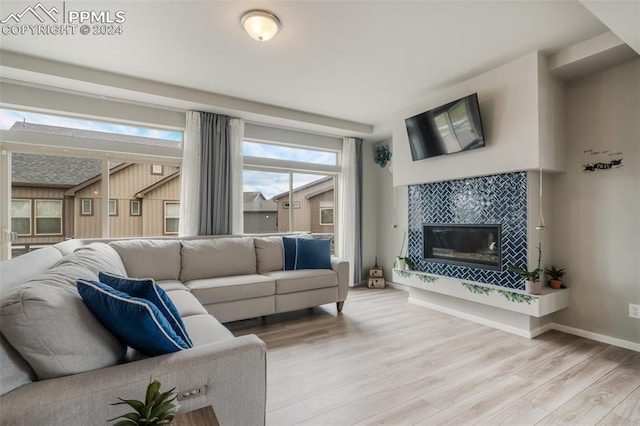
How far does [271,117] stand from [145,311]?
11.2 ft

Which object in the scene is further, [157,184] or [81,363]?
[157,184]

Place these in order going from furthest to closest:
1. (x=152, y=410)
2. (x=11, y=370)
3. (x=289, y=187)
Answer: (x=289, y=187)
(x=11, y=370)
(x=152, y=410)

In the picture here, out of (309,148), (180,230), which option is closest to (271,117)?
(309,148)

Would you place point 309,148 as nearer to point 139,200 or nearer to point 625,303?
point 139,200

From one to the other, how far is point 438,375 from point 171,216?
3528 millimetres

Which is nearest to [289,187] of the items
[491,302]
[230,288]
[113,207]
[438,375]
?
[230,288]

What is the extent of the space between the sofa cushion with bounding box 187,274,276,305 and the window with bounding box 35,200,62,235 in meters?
1.74

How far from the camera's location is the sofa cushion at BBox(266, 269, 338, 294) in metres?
3.28

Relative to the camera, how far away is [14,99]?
3014 millimetres

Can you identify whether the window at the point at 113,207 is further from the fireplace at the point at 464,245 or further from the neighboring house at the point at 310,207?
the fireplace at the point at 464,245

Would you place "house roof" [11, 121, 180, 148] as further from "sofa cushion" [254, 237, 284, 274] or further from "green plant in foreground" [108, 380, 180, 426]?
"green plant in foreground" [108, 380, 180, 426]

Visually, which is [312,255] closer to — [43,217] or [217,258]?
[217,258]

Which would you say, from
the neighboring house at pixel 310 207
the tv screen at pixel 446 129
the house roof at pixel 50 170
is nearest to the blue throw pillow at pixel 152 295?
the house roof at pixel 50 170

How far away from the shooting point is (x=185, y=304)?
2295mm
